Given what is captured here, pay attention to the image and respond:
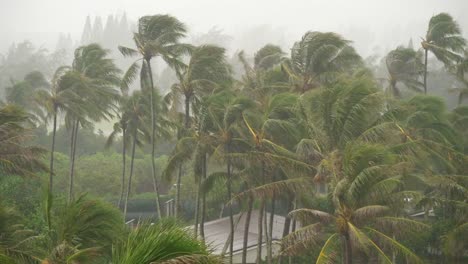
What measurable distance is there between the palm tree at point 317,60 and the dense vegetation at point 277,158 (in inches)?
1.9

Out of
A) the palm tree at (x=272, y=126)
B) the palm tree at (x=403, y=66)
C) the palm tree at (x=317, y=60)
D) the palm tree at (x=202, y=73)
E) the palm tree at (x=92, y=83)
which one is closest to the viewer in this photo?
the palm tree at (x=272, y=126)

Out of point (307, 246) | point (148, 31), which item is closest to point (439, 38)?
point (148, 31)

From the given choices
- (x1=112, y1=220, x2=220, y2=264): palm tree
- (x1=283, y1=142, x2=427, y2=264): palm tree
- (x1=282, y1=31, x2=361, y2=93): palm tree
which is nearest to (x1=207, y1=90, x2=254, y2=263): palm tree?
(x1=282, y1=31, x2=361, y2=93): palm tree

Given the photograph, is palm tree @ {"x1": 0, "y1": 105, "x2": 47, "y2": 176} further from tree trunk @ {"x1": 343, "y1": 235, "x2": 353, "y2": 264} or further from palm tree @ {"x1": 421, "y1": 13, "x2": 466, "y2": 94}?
palm tree @ {"x1": 421, "y1": 13, "x2": 466, "y2": 94}

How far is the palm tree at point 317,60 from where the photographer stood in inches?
712

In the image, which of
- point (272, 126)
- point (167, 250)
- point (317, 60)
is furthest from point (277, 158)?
point (167, 250)

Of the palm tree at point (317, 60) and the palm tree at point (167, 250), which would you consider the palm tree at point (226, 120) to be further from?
the palm tree at point (167, 250)

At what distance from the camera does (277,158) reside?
43.4 ft

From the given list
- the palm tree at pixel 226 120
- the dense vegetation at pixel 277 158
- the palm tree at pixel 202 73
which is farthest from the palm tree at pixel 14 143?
the palm tree at pixel 226 120

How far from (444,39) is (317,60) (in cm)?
1278

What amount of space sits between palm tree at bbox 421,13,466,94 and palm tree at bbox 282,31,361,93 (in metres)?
9.98

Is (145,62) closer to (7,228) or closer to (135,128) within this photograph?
(135,128)

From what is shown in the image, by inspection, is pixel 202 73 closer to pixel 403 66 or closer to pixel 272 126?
pixel 272 126

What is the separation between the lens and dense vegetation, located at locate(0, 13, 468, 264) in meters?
6.62
